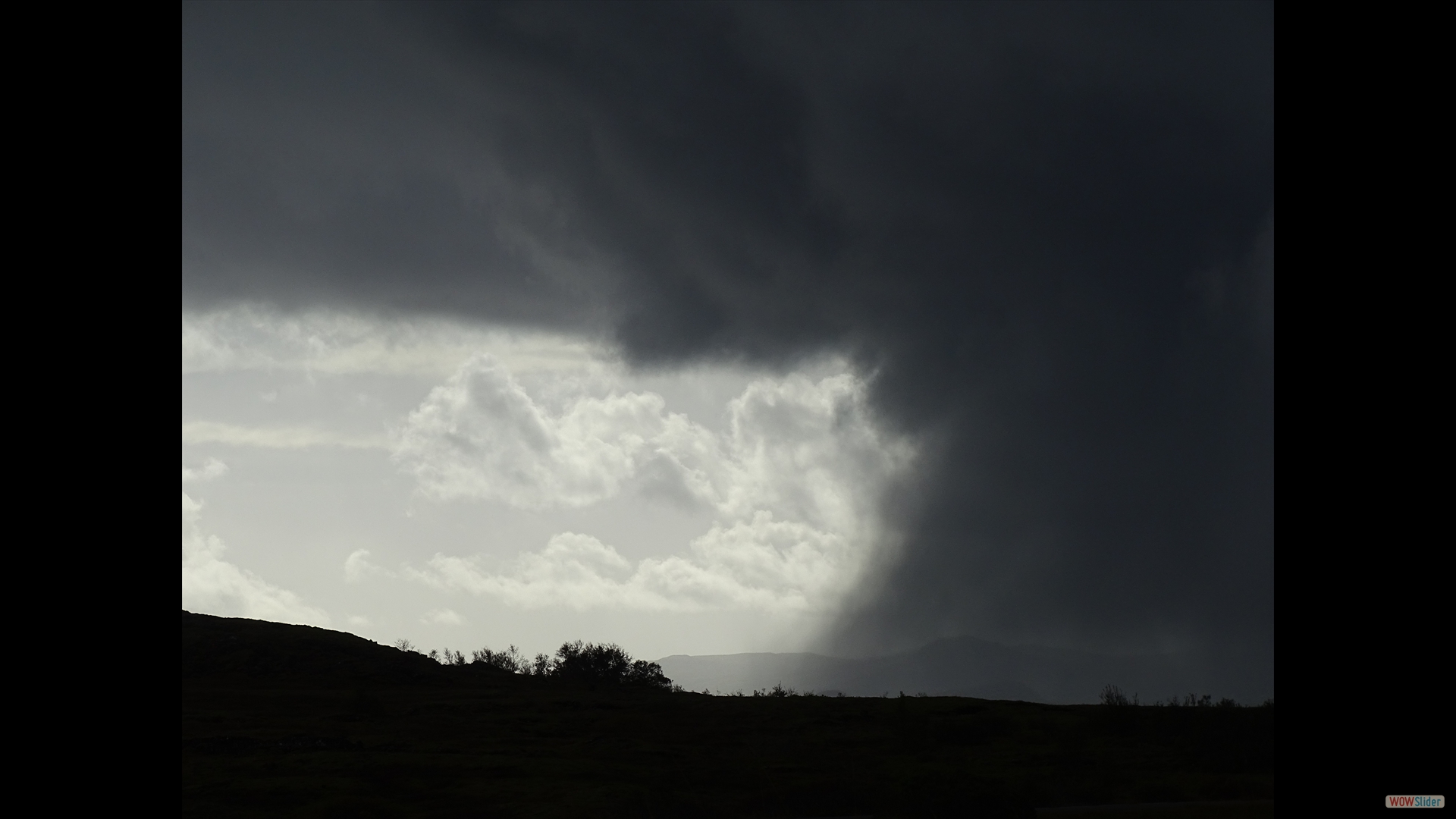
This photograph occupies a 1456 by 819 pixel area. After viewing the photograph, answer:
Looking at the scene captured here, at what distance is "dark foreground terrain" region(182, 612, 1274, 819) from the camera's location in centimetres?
1986

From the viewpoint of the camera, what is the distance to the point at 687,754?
1070 inches

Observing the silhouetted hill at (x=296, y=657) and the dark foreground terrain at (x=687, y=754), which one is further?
the silhouetted hill at (x=296, y=657)

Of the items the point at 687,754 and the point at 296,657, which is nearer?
the point at 687,754

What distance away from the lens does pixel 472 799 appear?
20109 millimetres

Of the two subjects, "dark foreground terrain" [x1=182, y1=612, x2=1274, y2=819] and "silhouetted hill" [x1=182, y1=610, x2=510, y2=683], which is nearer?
"dark foreground terrain" [x1=182, y1=612, x2=1274, y2=819]

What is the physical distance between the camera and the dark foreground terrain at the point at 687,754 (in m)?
19.9
